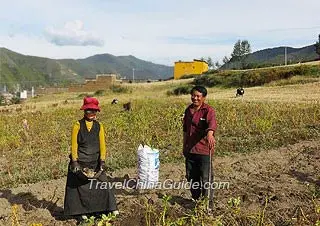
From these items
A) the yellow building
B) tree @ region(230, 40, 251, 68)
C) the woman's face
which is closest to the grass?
the woman's face

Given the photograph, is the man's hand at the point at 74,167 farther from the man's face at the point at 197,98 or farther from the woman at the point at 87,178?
the man's face at the point at 197,98

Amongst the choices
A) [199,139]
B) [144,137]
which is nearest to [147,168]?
[199,139]

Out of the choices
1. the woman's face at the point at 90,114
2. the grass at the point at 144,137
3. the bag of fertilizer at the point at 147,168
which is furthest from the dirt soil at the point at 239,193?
the woman's face at the point at 90,114

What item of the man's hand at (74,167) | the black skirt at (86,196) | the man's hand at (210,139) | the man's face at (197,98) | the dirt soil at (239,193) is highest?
the man's face at (197,98)

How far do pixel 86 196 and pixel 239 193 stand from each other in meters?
1.89

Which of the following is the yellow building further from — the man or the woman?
the woman

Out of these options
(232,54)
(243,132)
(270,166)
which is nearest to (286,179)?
(270,166)

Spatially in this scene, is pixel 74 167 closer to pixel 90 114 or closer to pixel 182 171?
pixel 90 114

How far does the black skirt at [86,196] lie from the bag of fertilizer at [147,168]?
35.7 inches

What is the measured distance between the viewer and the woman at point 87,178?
457 cm

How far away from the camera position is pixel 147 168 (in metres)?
5.49

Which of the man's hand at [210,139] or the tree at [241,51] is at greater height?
the tree at [241,51]

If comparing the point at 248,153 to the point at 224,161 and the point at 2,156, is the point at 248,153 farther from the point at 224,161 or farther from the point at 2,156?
the point at 2,156

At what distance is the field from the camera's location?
14.3 ft
